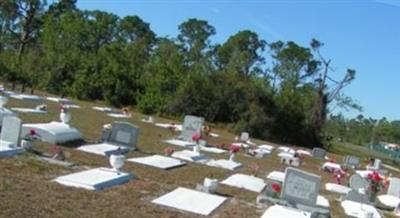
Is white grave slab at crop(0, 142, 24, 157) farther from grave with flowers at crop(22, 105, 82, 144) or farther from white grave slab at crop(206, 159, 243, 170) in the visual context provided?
white grave slab at crop(206, 159, 243, 170)

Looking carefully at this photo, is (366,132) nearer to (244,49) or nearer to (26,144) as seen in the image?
(244,49)

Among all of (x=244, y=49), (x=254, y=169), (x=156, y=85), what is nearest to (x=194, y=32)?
(x=244, y=49)

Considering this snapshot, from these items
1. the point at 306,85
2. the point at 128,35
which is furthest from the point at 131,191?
the point at 128,35

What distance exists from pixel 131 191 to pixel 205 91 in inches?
1204

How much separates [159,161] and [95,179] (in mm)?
4565

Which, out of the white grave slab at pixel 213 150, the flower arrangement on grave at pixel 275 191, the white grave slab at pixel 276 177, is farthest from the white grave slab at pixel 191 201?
the white grave slab at pixel 213 150

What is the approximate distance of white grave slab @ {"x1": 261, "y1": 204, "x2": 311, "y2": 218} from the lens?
9.72 metres

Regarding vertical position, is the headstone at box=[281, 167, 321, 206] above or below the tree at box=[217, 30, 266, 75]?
below

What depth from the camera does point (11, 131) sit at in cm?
1234

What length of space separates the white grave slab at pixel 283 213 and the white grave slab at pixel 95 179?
8.58 feet

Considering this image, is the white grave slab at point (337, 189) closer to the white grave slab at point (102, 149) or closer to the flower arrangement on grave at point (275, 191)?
the flower arrangement on grave at point (275, 191)

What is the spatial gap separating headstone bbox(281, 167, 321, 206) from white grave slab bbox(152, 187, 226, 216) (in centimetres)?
118

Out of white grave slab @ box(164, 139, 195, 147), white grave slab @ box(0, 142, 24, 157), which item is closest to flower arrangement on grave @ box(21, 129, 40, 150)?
white grave slab @ box(0, 142, 24, 157)

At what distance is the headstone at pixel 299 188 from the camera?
11055mm
